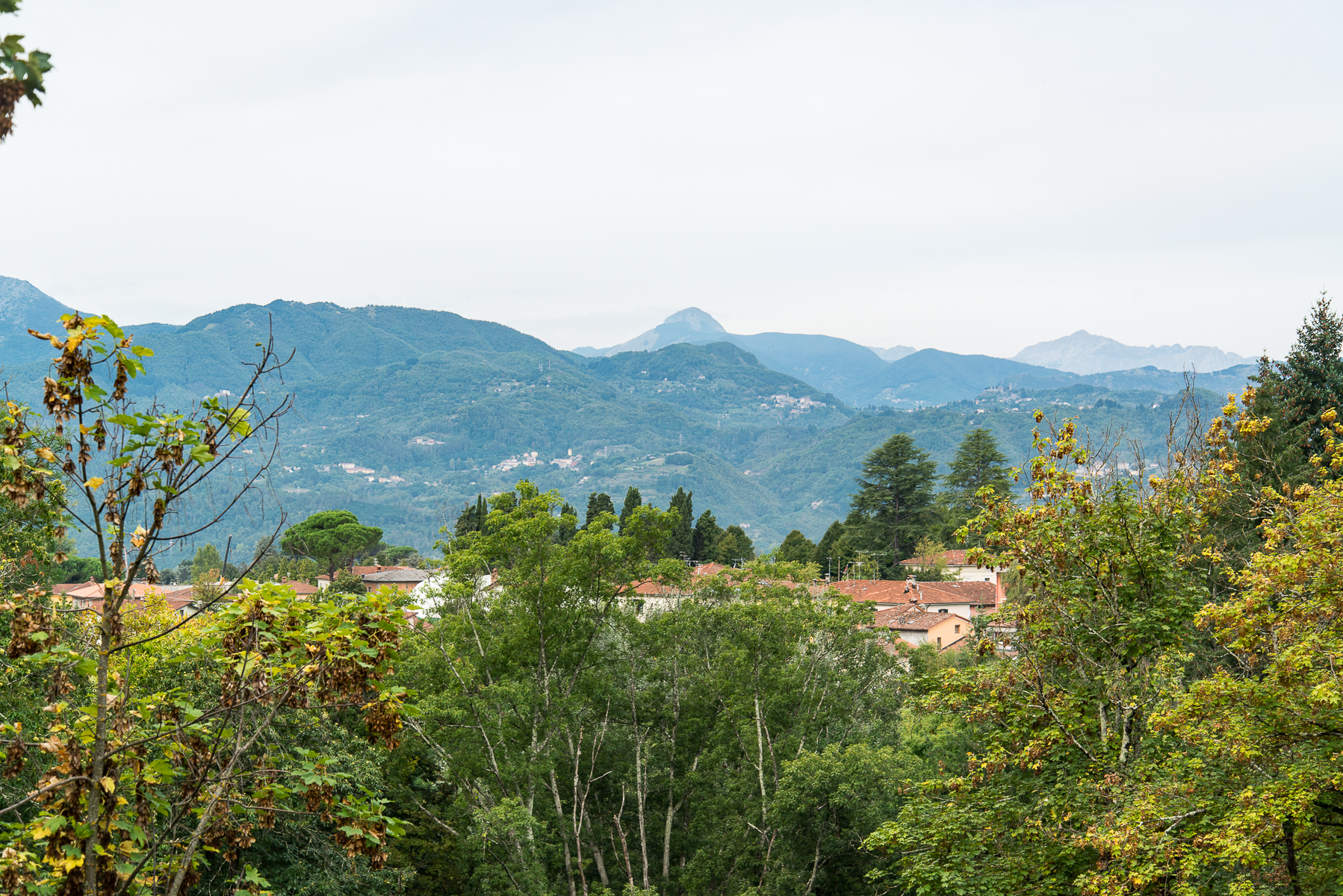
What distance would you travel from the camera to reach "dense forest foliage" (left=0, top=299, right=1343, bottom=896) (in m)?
4.13

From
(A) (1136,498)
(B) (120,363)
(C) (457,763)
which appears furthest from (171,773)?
(C) (457,763)

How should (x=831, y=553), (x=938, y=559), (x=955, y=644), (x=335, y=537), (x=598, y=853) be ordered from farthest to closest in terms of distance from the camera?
(x=335, y=537), (x=831, y=553), (x=938, y=559), (x=955, y=644), (x=598, y=853)

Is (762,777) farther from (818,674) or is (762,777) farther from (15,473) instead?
(15,473)

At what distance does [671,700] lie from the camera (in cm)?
2173

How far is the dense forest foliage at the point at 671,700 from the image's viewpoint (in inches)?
163

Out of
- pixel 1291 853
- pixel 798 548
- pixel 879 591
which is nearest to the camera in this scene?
pixel 1291 853

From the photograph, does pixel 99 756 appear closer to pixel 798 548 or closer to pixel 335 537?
pixel 798 548

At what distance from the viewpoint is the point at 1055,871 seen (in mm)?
9430

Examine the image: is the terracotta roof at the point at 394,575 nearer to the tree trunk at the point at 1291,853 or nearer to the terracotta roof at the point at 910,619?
the terracotta roof at the point at 910,619

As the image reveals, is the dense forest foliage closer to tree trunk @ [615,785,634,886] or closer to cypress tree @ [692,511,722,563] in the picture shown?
tree trunk @ [615,785,634,886]

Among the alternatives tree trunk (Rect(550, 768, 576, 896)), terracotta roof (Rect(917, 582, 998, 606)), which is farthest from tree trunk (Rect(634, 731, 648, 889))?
terracotta roof (Rect(917, 582, 998, 606))

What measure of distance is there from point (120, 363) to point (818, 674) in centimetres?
2116

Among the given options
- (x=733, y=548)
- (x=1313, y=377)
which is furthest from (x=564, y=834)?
(x=733, y=548)

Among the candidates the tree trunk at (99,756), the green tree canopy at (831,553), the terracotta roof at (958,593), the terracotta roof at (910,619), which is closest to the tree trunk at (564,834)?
the tree trunk at (99,756)
